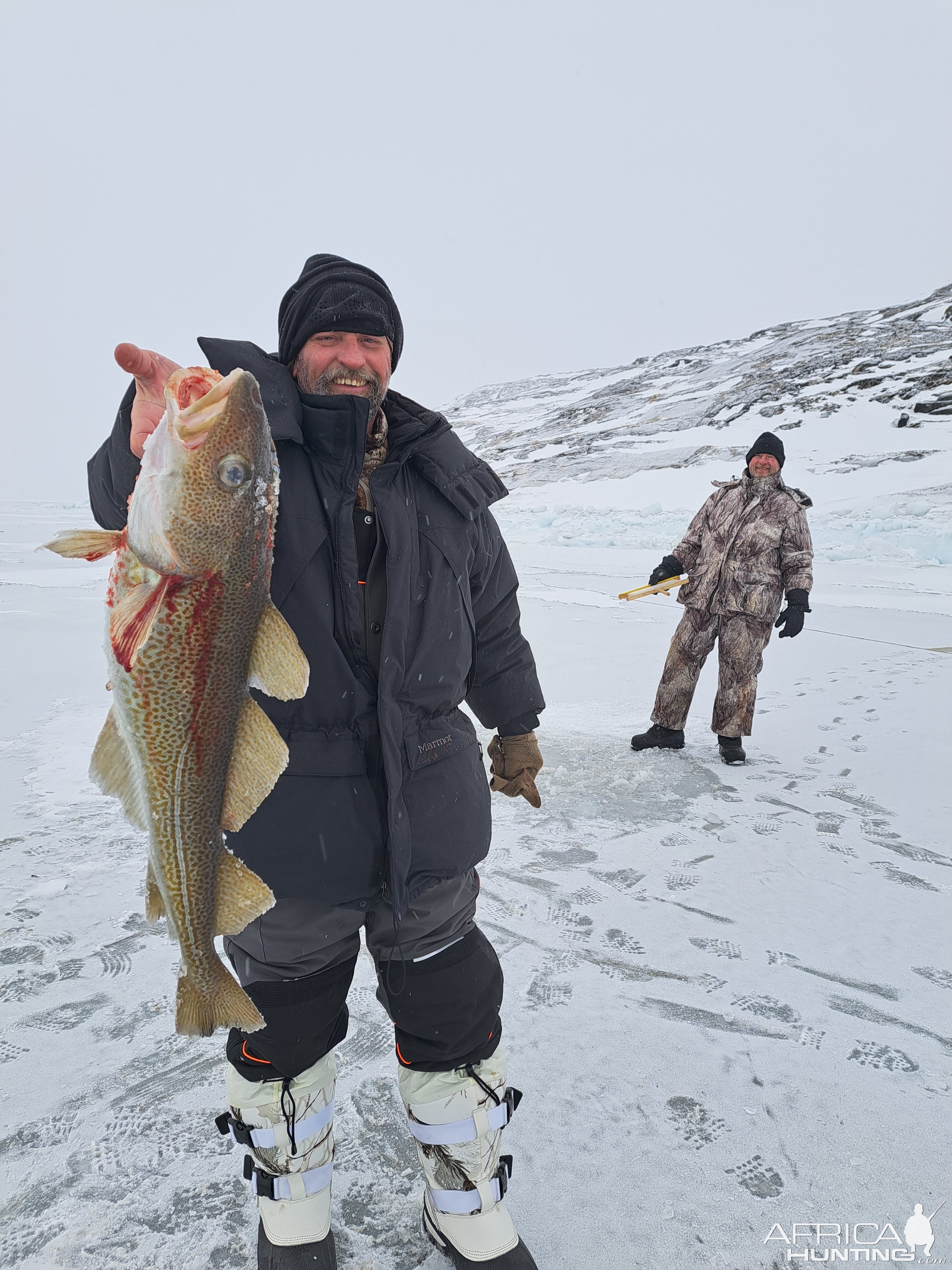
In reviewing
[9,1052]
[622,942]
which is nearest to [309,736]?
[9,1052]

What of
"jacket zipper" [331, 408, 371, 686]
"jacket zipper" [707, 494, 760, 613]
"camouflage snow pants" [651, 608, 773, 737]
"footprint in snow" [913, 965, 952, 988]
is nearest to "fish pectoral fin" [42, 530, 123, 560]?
"jacket zipper" [331, 408, 371, 686]

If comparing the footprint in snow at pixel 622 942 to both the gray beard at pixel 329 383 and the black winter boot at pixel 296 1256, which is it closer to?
the black winter boot at pixel 296 1256

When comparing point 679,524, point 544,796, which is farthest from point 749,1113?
point 679,524

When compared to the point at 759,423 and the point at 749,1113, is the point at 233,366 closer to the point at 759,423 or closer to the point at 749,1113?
the point at 749,1113

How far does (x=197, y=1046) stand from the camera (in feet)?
8.21

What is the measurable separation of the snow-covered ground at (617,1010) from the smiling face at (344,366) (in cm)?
220

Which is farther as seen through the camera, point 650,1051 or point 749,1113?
point 650,1051

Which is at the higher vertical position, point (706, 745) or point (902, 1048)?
point (902, 1048)

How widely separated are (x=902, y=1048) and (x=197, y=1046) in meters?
2.48

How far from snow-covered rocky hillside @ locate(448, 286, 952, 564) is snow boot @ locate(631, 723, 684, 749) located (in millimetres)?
13694

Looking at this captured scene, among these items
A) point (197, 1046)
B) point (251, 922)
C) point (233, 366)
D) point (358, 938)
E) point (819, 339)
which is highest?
point (819, 339)

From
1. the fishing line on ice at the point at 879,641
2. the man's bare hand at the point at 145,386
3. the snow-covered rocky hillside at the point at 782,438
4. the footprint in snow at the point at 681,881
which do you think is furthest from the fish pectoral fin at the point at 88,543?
the snow-covered rocky hillside at the point at 782,438

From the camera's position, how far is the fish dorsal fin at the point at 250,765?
5.18 ft

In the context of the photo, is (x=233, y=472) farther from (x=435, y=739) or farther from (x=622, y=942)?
(x=622, y=942)
